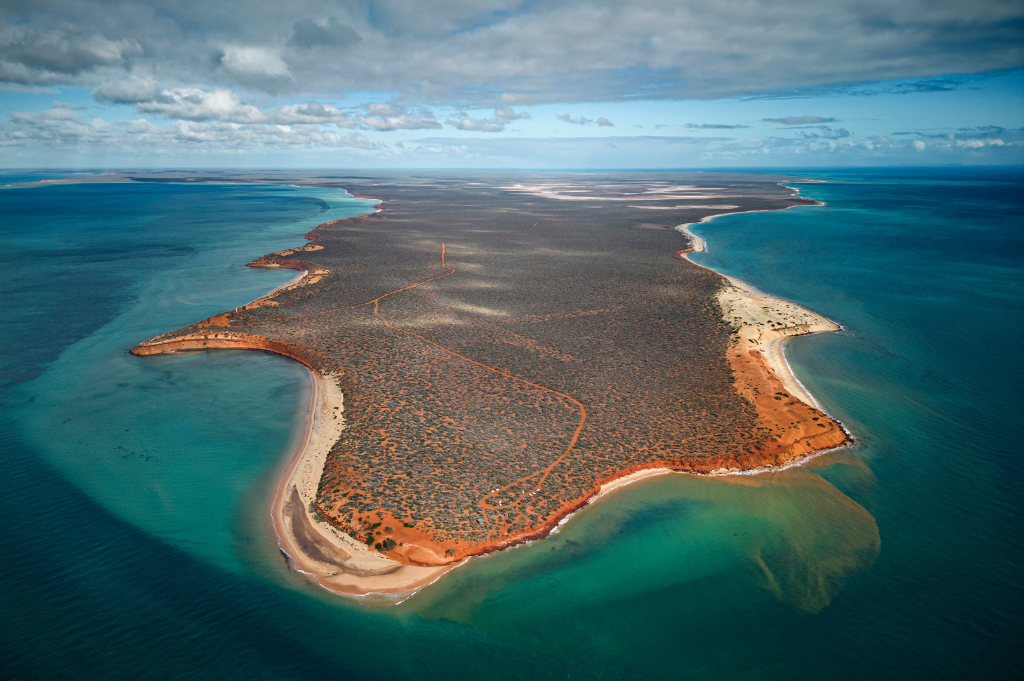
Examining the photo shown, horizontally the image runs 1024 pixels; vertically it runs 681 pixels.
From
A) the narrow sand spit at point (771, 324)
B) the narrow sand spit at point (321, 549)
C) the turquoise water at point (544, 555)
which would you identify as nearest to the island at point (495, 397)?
the narrow sand spit at point (321, 549)

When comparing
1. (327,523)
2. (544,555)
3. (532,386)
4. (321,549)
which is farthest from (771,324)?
(321,549)

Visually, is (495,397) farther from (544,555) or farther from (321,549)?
(321,549)

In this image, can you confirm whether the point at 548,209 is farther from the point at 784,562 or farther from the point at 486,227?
the point at 784,562

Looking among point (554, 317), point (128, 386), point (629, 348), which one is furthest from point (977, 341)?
point (128, 386)

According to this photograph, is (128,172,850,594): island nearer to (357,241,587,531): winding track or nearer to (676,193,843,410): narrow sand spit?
(357,241,587,531): winding track

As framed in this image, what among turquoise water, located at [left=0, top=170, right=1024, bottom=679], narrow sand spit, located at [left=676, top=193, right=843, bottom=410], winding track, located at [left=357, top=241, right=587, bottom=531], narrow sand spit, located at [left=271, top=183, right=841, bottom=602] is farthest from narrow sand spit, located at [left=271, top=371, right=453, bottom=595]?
narrow sand spit, located at [left=676, top=193, right=843, bottom=410]

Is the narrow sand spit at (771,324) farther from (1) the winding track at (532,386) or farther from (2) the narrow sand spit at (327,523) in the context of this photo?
(1) the winding track at (532,386)
